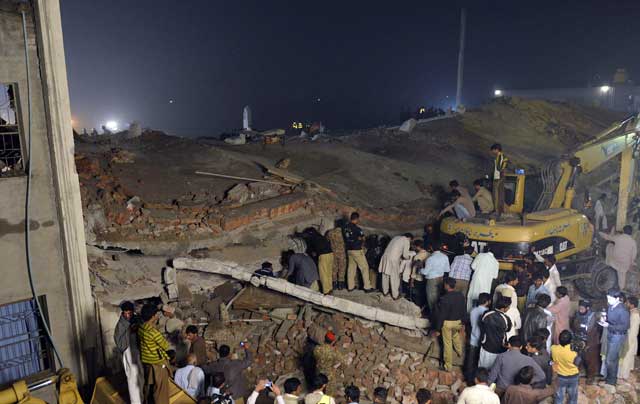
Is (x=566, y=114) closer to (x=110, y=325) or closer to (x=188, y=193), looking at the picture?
(x=188, y=193)

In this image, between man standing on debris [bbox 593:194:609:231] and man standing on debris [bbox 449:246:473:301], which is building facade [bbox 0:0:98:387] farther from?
man standing on debris [bbox 593:194:609:231]

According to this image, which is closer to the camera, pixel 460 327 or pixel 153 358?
pixel 153 358

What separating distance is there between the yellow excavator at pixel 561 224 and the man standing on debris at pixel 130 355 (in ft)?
21.2

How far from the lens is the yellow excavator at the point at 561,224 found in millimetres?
10062

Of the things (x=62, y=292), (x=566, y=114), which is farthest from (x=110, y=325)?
A: (x=566, y=114)

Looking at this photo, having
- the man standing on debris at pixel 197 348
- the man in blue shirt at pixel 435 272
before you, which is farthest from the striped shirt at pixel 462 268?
the man standing on debris at pixel 197 348

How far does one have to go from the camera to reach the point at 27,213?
7379mm

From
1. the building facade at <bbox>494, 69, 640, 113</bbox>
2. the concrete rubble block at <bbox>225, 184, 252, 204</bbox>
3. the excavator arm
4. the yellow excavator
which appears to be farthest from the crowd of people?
the building facade at <bbox>494, 69, 640, 113</bbox>

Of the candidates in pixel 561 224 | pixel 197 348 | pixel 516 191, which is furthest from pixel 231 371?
pixel 561 224

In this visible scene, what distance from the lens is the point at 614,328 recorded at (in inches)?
321

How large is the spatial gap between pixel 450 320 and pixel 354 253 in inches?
101

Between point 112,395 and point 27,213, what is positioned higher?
point 27,213

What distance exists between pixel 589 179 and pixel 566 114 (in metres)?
13.2

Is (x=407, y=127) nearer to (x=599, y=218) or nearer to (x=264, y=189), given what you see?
(x=599, y=218)
